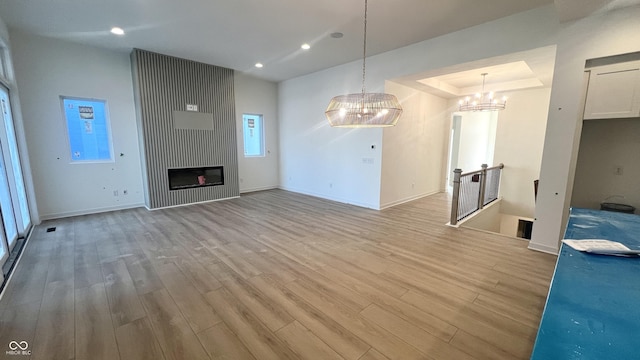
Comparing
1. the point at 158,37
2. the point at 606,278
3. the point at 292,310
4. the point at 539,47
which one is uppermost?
the point at 158,37

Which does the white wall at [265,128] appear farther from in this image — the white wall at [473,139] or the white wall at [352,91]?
the white wall at [473,139]

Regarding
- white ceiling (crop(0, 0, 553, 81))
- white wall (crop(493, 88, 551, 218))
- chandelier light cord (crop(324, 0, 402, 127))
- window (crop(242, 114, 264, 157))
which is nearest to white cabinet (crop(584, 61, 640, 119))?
white ceiling (crop(0, 0, 553, 81))

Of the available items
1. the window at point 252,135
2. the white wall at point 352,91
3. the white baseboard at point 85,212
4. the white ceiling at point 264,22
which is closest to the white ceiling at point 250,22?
the white ceiling at point 264,22

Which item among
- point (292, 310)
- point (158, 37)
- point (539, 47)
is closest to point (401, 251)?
point (292, 310)

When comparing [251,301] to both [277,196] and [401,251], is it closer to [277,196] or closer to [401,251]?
[401,251]

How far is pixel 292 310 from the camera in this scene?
221 cm

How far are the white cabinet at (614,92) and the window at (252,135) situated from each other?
6809 millimetres

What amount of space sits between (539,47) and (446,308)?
11.7 ft

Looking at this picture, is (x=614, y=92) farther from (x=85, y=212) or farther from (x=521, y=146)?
(x=85, y=212)

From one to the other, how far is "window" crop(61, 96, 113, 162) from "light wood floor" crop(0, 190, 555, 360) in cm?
152

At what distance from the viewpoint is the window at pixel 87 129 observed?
477 centimetres

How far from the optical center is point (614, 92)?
9.27ft

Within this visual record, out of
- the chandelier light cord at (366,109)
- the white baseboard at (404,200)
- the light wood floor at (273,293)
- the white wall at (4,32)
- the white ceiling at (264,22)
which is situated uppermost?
the white ceiling at (264,22)

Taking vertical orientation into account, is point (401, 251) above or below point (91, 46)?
below
